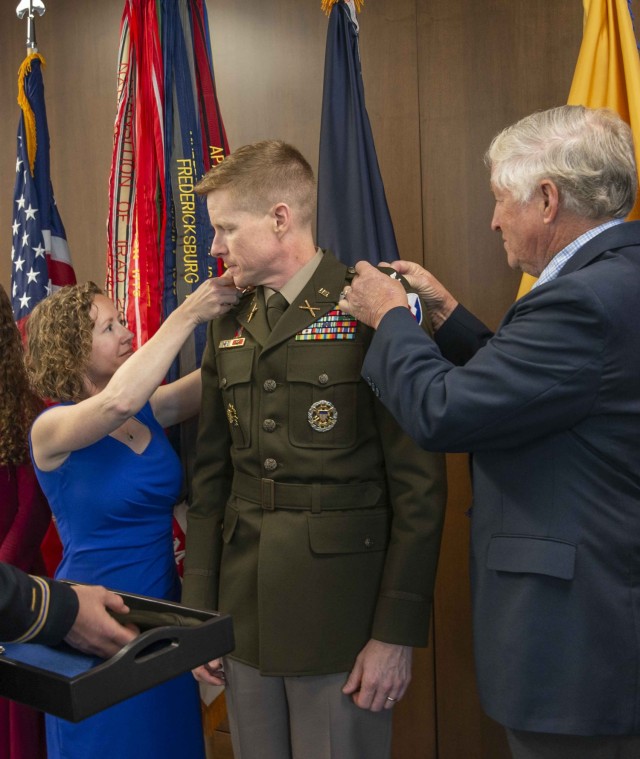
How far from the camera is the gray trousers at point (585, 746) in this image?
145 centimetres

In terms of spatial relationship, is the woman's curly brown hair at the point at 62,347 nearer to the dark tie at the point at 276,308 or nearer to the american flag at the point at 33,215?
the dark tie at the point at 276,308

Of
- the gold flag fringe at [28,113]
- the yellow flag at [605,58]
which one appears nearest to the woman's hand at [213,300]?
the yellow flag at [605,58]

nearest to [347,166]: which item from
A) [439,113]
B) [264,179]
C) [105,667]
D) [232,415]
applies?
[439,113]

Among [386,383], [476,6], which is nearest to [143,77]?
[476,6]

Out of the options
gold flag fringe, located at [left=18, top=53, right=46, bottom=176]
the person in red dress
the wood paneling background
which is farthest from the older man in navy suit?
gold flag fringe, located at [left=18, top=53, right=46, bottom=176]

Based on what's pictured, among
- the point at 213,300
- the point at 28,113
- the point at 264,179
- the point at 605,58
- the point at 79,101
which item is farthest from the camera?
the point at 79,101

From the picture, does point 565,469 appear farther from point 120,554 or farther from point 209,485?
point 120,554

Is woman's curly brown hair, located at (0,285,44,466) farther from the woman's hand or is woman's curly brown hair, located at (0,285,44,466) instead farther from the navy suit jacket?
the navy suit jacket

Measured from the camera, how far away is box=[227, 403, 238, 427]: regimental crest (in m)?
1.89

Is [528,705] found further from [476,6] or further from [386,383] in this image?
[476,6]

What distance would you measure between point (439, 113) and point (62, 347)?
1.37 meters

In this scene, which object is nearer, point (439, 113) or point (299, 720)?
point (299, 720)

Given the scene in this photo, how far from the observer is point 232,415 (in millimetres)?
1904

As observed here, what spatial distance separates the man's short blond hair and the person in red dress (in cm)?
78
